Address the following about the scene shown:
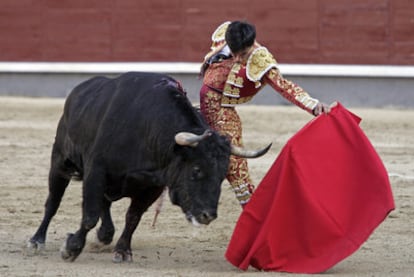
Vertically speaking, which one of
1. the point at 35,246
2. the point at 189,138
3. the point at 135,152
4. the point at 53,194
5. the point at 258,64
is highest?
the point at 258,64

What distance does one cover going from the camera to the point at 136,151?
4.66 metres

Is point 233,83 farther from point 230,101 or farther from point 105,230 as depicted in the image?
point 105,230

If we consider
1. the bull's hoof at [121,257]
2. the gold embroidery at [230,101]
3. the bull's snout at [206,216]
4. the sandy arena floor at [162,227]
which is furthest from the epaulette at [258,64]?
the bull's hoof at [121,257]

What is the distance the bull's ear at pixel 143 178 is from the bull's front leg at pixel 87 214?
0.39ft

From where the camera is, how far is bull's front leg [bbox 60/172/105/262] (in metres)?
4.68

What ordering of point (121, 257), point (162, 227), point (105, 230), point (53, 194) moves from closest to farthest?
point (121, 257), point (105, 230), point (53, 194), point (162, 227)

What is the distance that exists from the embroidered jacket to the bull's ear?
483 mm

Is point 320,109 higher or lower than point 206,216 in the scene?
higher

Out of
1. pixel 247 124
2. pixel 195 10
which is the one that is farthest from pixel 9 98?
pixel 247 124

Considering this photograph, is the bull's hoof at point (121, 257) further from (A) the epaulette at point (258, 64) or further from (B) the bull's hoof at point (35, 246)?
(A) the epaulette at point (258, 64)

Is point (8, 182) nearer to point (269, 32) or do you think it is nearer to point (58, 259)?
point (58, 259)

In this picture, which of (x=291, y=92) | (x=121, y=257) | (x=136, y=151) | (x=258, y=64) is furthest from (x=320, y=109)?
(x=121, y=257)

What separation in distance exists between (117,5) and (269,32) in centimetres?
169

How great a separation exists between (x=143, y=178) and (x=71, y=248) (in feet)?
1.34
